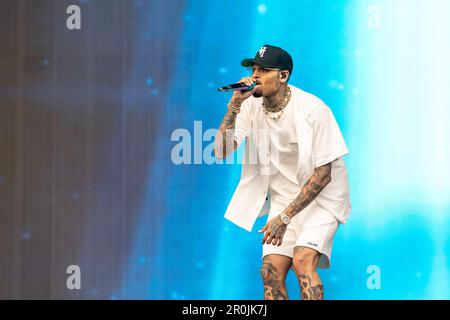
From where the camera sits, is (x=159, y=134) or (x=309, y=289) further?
(x=159, y=134)

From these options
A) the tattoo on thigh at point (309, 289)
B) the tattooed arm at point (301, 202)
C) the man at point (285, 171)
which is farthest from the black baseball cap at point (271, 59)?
the tattoo on thigh at point (309, 289)

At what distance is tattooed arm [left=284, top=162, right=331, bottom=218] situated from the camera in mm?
5828

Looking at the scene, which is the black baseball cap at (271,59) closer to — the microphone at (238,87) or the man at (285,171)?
the man at (285,171)

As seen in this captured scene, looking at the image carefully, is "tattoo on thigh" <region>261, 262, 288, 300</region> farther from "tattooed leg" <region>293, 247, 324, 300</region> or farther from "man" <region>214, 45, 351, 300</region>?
"tattooed leg" <region>293, 247, 324, 300</region>

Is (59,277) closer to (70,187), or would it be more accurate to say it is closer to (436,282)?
(70,187)

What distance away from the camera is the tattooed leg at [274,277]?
5965 mm

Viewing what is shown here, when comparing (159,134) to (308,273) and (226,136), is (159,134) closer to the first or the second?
(226,136)

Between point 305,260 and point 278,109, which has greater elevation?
point 278,109

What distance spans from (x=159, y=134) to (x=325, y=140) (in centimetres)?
143

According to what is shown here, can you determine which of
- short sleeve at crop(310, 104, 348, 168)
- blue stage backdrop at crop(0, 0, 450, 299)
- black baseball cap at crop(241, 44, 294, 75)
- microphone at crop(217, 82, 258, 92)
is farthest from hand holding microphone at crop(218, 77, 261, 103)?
blue stage backdrop at crop(0, 0, 450, 299)

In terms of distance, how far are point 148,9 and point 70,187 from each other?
1272mm

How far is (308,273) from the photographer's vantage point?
5.79 m

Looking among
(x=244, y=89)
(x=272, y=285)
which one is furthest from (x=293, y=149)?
(x=272, y=285)

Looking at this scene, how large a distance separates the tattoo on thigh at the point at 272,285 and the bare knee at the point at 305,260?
174mm
